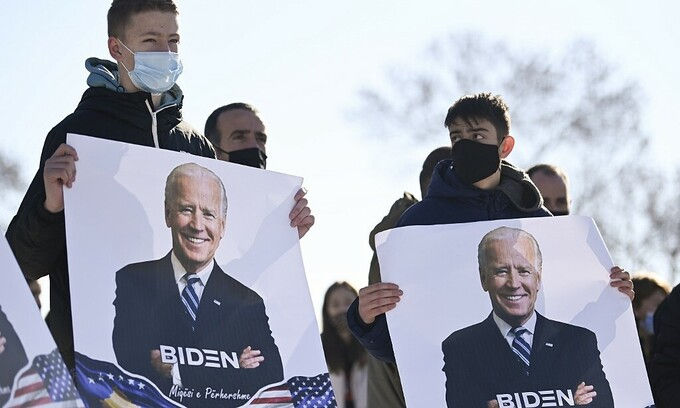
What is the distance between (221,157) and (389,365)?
1.27 m

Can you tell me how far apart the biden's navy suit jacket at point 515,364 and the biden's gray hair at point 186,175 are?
3.22 ft

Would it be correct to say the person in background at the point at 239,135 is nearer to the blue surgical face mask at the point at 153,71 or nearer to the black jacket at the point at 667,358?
the blue surgical face mask at the point at 153,71

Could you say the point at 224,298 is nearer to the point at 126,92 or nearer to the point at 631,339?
the point at 126,92

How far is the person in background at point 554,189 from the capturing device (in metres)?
7.12

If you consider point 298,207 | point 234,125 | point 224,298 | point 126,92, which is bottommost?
point 224,298

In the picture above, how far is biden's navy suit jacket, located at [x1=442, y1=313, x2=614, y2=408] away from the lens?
5199 millimetres

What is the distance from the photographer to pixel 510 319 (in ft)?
17.5

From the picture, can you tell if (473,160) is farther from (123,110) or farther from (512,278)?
(123,110)

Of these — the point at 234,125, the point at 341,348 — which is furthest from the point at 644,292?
the point at 234,125

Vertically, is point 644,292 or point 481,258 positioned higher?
point 644,292

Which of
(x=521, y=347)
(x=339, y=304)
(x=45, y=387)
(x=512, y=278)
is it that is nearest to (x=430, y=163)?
(x=512, y=278)

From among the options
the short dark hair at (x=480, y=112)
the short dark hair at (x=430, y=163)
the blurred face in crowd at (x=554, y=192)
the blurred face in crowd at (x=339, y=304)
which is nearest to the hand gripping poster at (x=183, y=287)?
the short dark hair at (x=480, y=112)

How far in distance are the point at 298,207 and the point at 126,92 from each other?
73 cm

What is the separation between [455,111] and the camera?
18.8ft
